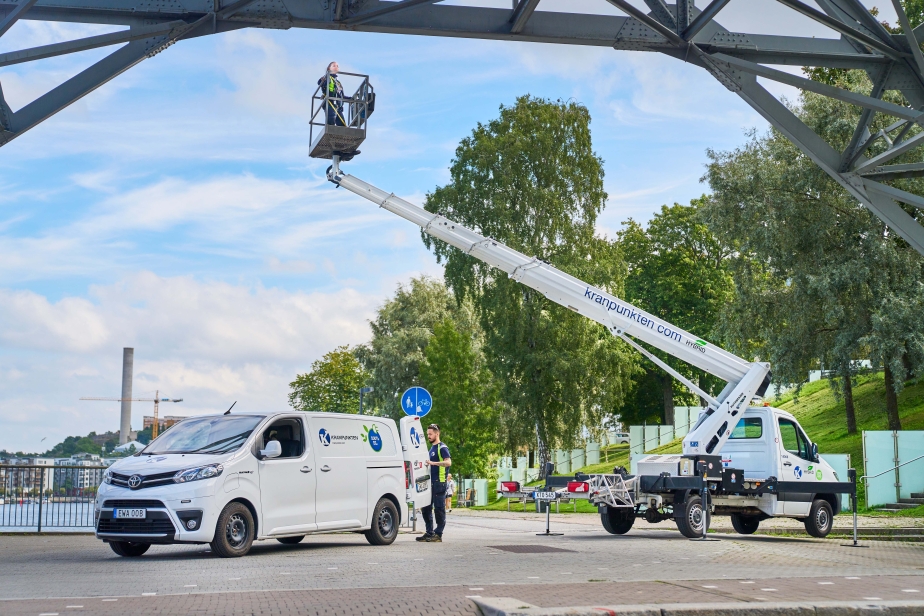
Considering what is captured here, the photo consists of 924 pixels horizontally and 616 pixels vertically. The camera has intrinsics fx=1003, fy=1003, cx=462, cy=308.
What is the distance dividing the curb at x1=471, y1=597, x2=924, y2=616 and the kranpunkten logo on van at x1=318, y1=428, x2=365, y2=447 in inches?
289

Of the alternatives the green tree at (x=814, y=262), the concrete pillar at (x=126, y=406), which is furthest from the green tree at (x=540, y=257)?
the concrete pillar at (x=126, y=406)

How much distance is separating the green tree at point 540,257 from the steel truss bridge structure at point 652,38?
28659 millimetres

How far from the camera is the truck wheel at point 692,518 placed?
60.3ft

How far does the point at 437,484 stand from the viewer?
55.4 feet

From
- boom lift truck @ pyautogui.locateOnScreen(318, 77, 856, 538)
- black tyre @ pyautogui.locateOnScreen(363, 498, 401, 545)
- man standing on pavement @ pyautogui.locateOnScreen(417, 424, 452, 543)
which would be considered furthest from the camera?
boom lift truck @ pyautogui.locateOnScreen(318, 77, 856, 538)

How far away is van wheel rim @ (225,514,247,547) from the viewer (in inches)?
517

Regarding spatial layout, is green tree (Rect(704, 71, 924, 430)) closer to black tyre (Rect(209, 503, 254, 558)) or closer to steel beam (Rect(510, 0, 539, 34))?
steel beam (Rect(510, 0, 539, 34))

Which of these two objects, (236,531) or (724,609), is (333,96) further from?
(724,609)

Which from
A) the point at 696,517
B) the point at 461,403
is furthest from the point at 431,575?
the point at 461,403

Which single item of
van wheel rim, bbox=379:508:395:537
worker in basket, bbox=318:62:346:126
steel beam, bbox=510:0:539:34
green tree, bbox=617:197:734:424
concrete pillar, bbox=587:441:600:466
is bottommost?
van wheel rim, bbox=379:508:395:537

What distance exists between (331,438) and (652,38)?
24.1 feet

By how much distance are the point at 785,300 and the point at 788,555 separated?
19759 millimetres

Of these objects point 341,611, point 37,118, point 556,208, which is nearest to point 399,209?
point 37,118

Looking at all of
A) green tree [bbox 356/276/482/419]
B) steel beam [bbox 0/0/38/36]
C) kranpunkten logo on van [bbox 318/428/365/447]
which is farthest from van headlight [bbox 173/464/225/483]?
green tree [bbox 356/276/482/419]
